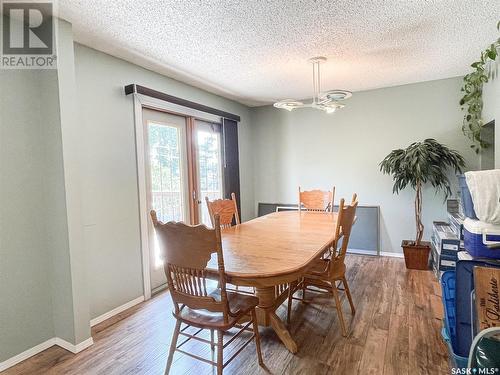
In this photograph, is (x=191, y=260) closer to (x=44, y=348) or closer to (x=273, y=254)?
(x=273, y=254)

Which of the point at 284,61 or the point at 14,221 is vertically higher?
the point at 284,61

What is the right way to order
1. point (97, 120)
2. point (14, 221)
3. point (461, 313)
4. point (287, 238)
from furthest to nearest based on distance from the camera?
point (97, 120)
point (287, 238)
point (14, 221)
point (461, 313)

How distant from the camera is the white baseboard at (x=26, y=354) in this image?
1.88 metres

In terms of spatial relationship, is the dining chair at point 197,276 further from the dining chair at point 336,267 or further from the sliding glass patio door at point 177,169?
the sliding glass patio door at point 177,169

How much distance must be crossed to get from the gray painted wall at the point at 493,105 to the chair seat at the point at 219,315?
2.57 m

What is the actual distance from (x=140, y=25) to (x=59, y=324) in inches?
93.5

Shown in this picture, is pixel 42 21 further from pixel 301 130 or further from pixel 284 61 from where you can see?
pixel 301 130

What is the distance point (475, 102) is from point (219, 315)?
3.71m

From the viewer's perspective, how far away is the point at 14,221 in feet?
6.42

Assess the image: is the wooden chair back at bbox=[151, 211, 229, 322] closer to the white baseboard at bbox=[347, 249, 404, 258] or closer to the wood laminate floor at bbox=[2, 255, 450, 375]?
the wood laminate floor at bbox=[2, 255, 450, 375]

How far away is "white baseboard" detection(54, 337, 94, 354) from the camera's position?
2043mm

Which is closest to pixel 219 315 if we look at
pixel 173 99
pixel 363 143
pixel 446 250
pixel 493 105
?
pixel 173 99

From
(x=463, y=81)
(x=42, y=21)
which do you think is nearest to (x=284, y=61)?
(x=42, y=21)

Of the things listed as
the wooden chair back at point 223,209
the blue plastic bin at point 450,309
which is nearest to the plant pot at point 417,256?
the blue plastic bin at point 450,309
